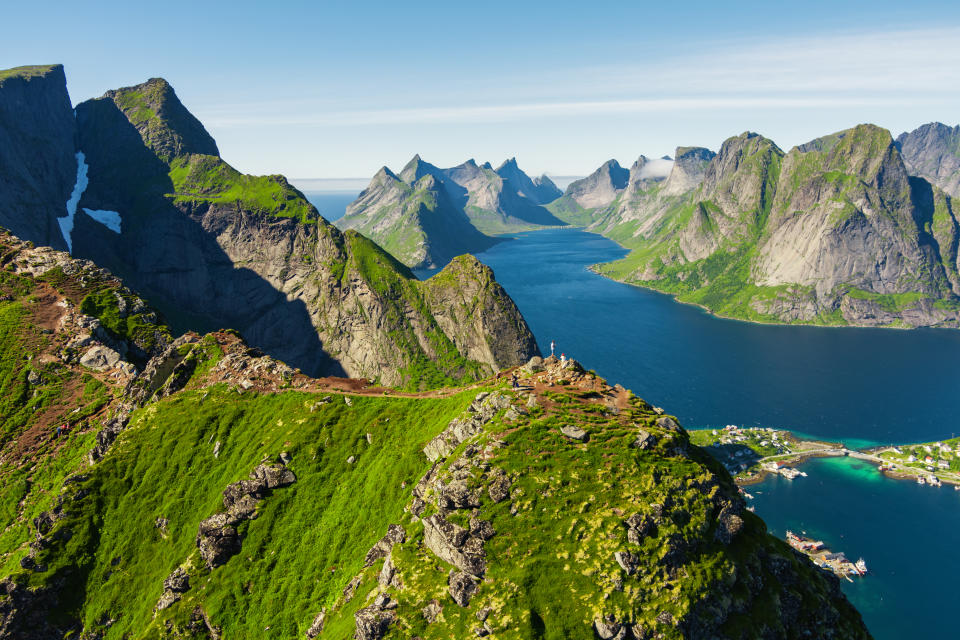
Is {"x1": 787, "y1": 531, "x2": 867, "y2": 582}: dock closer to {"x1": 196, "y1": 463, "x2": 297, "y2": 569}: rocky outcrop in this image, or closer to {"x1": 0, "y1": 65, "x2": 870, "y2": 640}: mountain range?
{"x1": 0, "y1": 65, "x2": 870, "y2": 640}: mountain range

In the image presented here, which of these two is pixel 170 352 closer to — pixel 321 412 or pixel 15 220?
pixel 321 412

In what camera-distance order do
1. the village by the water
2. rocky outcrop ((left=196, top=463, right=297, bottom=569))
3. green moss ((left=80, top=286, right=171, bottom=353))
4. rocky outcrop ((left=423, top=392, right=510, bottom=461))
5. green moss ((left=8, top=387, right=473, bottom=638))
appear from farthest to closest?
the village by the water < green moss ((left=80, top=286, right=171, bottom=353)) < rocky outcrop ((left=196, top=463, right=297, bottom=569)) < rocky outcrop ((left=423, top=392, right=510, bottom=461)) < green moss ((left=8, top=387, right=473, bottom=638))

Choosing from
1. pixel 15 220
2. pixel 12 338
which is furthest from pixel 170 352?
pixel 15 220

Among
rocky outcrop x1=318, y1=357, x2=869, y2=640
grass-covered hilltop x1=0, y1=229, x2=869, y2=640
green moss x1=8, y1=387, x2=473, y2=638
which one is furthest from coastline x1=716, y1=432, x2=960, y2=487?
green moss x1=8, y1=387, x2=473, y2=638

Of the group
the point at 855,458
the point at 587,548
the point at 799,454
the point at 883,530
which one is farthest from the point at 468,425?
the point at 855,458

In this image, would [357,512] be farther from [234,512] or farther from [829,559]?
[829,559]

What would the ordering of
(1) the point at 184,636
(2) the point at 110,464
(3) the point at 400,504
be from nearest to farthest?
(1) the point at 184,636
(3) the point at 400,504
(2) the point at 110,464

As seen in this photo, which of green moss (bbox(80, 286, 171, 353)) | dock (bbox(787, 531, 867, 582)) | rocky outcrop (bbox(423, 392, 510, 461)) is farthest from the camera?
dock (bbox(787, 531, 867, 582))
